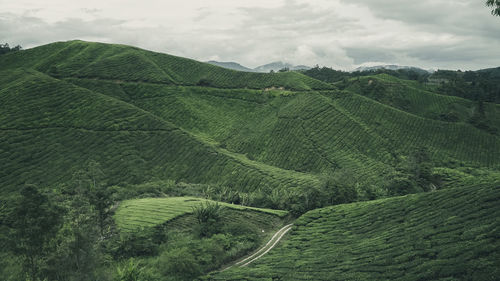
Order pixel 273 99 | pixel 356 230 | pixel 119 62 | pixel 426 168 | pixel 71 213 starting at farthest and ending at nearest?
1. pixel 119 62
2. pixel 273 99
3. pixel 426 168
4. pixel 71 213
5. pixel 356 230

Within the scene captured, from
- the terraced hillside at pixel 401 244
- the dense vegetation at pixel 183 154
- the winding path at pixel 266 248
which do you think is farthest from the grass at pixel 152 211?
the terraced hillside at pixel 401 244

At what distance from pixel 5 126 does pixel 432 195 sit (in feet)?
326

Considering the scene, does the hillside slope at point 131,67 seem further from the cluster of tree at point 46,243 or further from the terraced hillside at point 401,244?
the cluster of tree at point 46,243

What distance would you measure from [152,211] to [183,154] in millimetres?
34942

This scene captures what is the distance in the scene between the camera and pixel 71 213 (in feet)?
140

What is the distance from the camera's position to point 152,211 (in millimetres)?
52219

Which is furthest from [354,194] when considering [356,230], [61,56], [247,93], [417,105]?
[61,56]

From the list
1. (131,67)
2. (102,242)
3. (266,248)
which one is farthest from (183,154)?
(131,67)

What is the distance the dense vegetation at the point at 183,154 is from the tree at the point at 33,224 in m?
0.13

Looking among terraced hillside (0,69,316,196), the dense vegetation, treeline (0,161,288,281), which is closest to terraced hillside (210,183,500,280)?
treeline (0,161,288,281)

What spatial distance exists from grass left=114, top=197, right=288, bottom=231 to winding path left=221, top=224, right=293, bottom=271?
5.32m

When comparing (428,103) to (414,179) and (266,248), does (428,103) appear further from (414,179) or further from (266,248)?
(266,248)

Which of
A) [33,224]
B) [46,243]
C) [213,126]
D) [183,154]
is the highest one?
[213,126]

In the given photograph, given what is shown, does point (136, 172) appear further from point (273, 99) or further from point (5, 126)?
point (273, 99)
